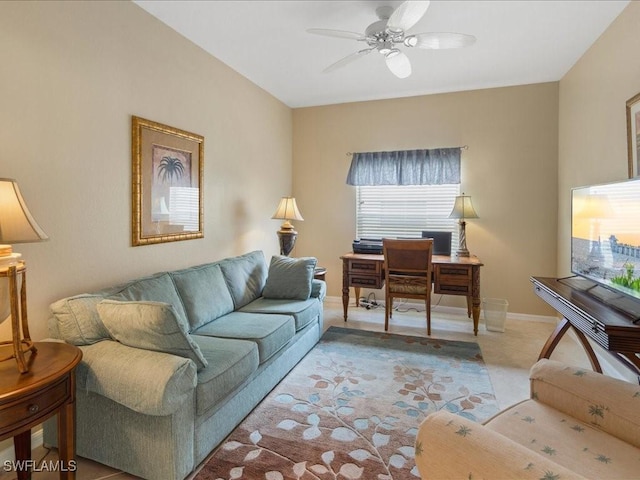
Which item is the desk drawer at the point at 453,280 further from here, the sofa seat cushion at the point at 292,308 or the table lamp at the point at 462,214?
the sofa seat cushion at the point at 292,308

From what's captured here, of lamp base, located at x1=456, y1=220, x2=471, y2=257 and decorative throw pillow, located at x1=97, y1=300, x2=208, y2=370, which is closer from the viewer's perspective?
decorative throw pillow, located at x1=97, y1=300, x2=208, y2=370

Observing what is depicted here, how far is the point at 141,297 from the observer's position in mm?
2146

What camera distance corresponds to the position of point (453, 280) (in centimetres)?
Result: 364

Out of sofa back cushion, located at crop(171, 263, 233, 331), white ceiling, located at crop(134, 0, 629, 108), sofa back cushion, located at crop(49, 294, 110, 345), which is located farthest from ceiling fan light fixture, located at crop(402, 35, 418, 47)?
sofa back cushion, located at crop(49, 294, 110, 345)

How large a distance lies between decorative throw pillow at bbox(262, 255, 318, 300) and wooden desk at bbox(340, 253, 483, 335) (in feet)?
2.55

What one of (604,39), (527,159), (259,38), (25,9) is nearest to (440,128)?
(527,159)

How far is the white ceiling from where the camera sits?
2.53 m

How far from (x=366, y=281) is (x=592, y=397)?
271 cm

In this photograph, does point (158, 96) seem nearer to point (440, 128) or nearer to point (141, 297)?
point (141, 297)

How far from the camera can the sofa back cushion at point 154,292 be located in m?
2.10

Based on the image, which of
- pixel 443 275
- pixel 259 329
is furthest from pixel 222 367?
pixel 443 275

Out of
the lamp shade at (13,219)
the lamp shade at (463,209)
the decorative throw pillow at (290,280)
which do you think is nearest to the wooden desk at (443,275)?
the lamp shade at (463,209)

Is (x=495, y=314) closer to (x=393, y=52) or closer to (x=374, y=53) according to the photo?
(x=393, y=52)

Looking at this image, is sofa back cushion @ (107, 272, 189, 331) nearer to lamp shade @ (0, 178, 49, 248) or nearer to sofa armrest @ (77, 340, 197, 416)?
sofa armrest @ (77, 340, 197, 416)
